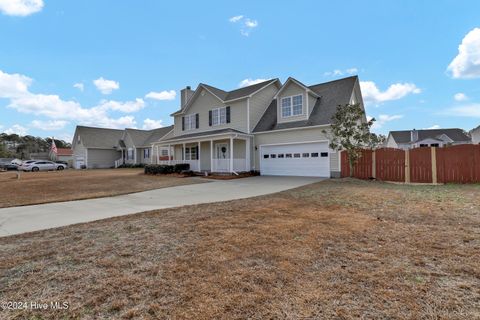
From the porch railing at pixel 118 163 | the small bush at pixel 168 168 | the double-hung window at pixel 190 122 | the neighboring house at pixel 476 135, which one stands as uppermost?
the double-hung window at pixel 190 122

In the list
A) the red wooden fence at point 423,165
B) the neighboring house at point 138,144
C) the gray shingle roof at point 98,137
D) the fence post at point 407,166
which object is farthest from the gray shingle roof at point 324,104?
the gray shingle roof at point 98,137

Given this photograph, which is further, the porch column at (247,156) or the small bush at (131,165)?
the small bush at (131,165)

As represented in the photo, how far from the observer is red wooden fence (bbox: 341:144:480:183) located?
1170cm

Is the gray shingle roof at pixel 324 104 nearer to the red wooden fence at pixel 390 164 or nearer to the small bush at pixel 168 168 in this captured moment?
the red wooden fence at pixel 390 164

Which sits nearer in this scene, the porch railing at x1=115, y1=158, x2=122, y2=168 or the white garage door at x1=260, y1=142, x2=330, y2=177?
the white garage door at x1=260, y1=142, x2=330, y2=177

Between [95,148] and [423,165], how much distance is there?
1497 inches

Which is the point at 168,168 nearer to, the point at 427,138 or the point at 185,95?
the point at 185,95

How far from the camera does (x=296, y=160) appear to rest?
17.1 meters

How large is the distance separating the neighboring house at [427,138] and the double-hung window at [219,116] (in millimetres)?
37809

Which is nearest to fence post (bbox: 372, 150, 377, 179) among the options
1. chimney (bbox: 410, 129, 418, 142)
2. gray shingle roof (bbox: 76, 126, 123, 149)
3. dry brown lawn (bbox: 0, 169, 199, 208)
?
dry brown lawn (bbox: 0, 169, 199, 208)

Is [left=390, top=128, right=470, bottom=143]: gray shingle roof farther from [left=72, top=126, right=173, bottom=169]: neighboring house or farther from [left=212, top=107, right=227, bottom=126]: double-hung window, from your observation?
[left=72, top=126, right=173, bottom=169]: neighboring house

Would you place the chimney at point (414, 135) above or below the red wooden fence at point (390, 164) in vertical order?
above

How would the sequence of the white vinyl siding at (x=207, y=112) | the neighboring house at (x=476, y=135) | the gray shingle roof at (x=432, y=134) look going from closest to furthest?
the white vinyl siding at (x=207, y=112) < the neighboring house at (x=476, y=135) < the gray shingle roof at (x=432, y=134)

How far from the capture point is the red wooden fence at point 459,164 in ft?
38.0
